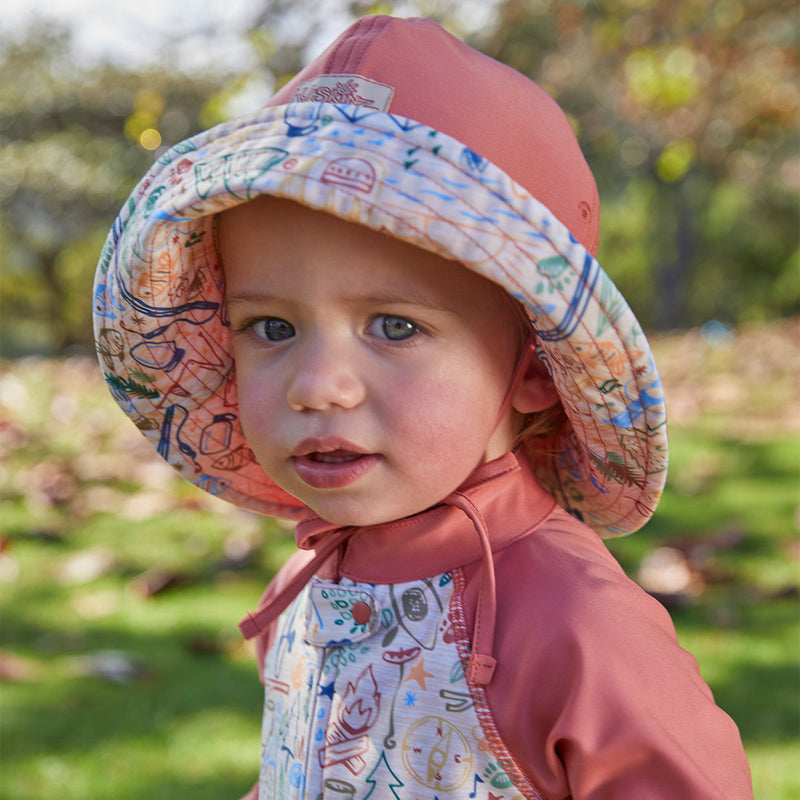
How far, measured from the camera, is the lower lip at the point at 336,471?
117 centimetres

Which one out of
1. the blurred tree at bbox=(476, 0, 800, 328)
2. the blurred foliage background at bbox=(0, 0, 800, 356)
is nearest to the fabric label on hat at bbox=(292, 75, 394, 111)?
the blurred foliage background at bbox=(0, 0, 800, 356)

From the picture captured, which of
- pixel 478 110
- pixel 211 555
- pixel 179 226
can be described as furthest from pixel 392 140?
pixel 211 555

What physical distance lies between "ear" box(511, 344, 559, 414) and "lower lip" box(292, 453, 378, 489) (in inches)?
10.0

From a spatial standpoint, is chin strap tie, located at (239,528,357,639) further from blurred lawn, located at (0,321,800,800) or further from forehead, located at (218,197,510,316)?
blurred lawn, located at (0,321,800,800)

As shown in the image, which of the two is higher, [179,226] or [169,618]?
[179,226]

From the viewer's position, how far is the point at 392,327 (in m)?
1.16

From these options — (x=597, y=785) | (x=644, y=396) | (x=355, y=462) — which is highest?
(x=644, y=396)

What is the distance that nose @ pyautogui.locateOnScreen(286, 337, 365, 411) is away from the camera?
112 cm

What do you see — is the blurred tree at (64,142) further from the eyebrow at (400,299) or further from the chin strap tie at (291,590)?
the eyebrow at (400,299)

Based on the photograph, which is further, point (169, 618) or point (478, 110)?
point (169, 618)

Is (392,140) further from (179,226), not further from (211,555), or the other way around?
(211,555)

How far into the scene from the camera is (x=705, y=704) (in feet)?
3.51

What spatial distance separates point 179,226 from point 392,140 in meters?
0.36

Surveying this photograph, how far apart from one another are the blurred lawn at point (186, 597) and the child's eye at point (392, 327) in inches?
58.8
